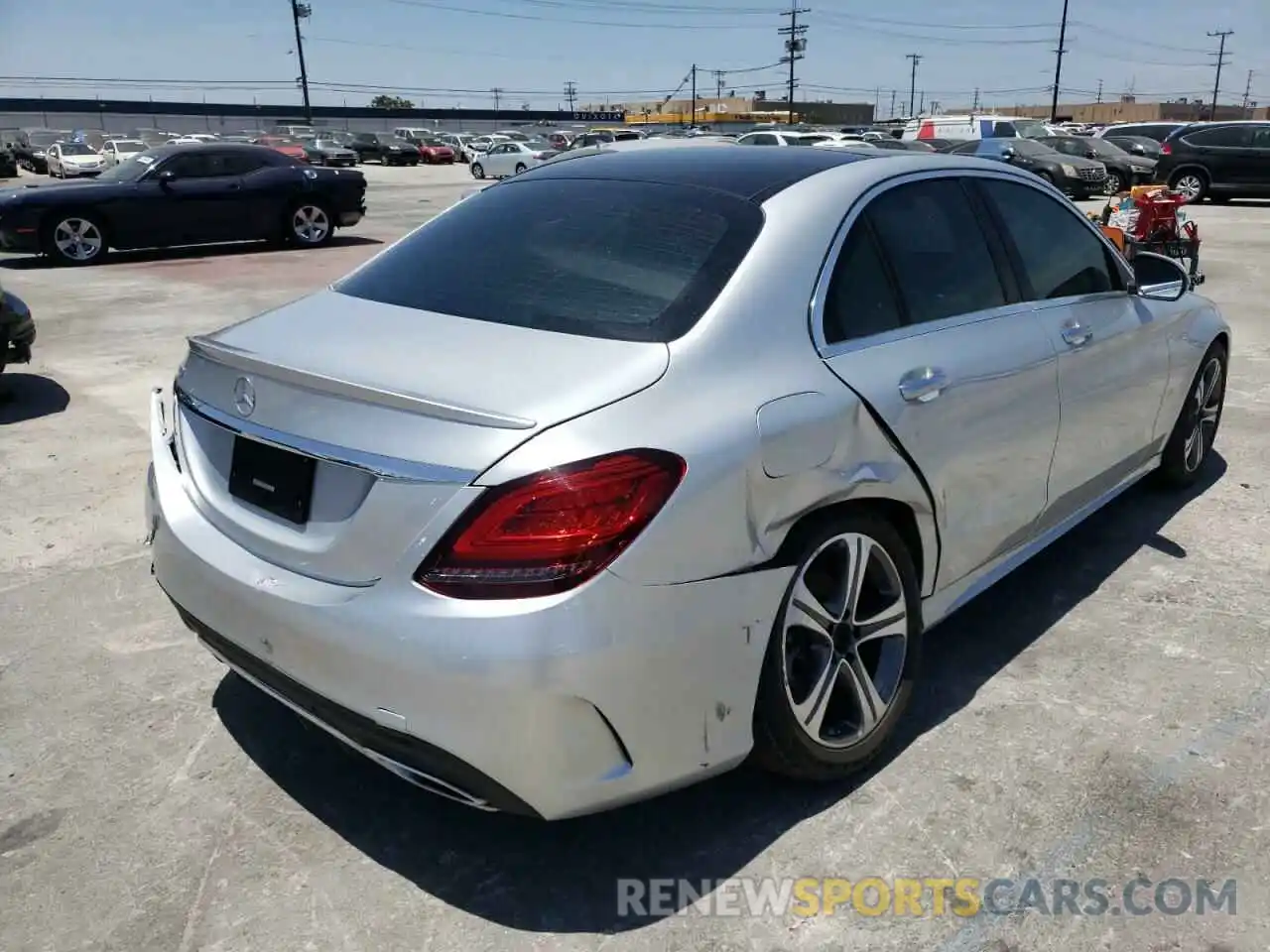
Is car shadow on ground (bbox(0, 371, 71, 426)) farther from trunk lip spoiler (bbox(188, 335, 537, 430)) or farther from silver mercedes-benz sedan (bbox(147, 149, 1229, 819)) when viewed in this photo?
trunk lip spoiler (bbox(188, 335, 537, 430))

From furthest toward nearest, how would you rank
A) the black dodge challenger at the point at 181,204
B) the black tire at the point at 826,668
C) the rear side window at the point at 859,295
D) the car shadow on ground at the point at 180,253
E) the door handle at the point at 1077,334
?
the car shadow on ground at the point at 180,253 → the black dodge challenger at the point at 181,204 → the door handle at the point at 1077,334 → the rear side window at the point at 859,295 → the black tire at the point at 826,668

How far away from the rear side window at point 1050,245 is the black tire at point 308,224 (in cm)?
1272

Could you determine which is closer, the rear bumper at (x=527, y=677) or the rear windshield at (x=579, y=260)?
the rear bumper at (x=527, y=677)

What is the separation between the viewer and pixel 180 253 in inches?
564

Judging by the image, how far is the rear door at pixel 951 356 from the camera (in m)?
2.68

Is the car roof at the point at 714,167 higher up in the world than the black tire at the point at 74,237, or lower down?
higher up

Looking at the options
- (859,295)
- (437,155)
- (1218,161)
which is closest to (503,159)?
(437,155)

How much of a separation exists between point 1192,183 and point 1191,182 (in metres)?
0.03

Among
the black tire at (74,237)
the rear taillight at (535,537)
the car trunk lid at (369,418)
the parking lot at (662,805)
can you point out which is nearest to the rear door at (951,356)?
the parking lot at (662,805)

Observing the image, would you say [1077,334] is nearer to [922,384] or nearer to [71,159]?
[922,384]

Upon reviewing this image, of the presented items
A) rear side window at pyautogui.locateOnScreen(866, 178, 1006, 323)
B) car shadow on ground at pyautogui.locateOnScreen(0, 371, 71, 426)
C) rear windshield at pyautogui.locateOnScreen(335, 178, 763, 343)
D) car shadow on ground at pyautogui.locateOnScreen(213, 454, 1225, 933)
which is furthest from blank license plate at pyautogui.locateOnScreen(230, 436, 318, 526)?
car shadow on ground at pyautogui.locateOnScreen(0, 371, 71, 426)

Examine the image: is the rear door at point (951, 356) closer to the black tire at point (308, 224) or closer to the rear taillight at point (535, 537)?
the rear taillight at point (535, 537)

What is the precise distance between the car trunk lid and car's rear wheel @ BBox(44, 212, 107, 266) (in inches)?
474

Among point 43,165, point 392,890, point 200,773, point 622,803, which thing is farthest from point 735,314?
point 43,165
